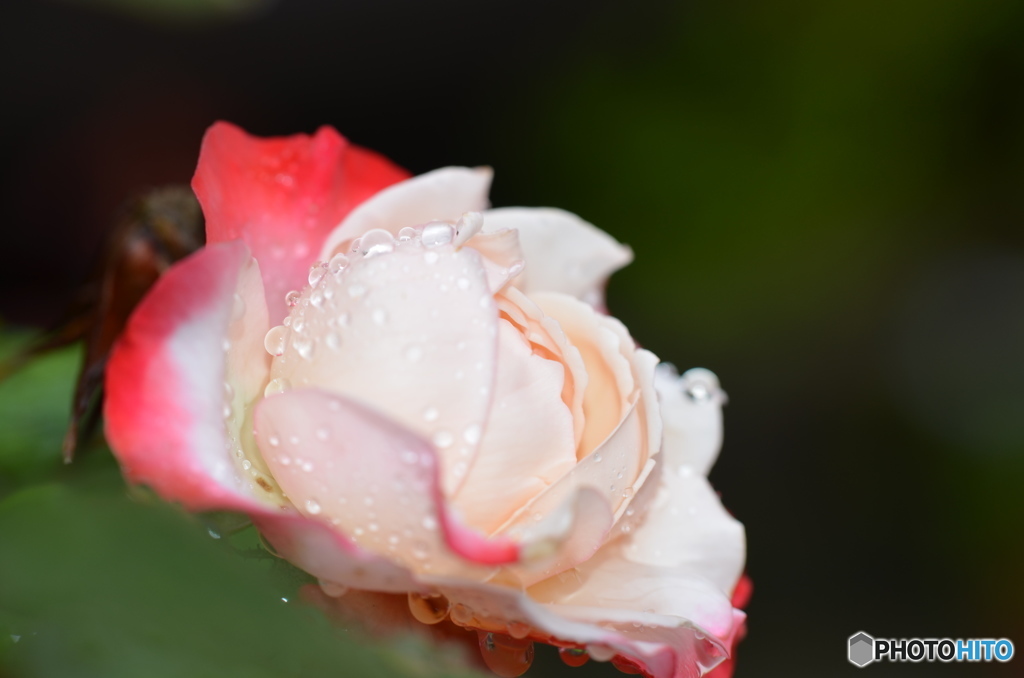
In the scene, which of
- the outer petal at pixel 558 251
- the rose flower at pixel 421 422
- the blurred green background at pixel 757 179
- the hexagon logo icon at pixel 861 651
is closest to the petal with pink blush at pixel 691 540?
the rose flower at pixel 421 422

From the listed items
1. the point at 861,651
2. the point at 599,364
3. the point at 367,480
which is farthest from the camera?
the point at 861,651

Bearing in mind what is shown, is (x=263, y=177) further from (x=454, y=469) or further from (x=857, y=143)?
(x=857, y=143)

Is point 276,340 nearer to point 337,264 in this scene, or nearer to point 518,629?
point 337,264

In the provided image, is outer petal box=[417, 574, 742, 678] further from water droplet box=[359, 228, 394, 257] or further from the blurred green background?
the blurred green background

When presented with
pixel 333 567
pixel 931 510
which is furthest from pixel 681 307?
pixel 333 567

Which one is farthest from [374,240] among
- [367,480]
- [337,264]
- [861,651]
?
[861,651]
